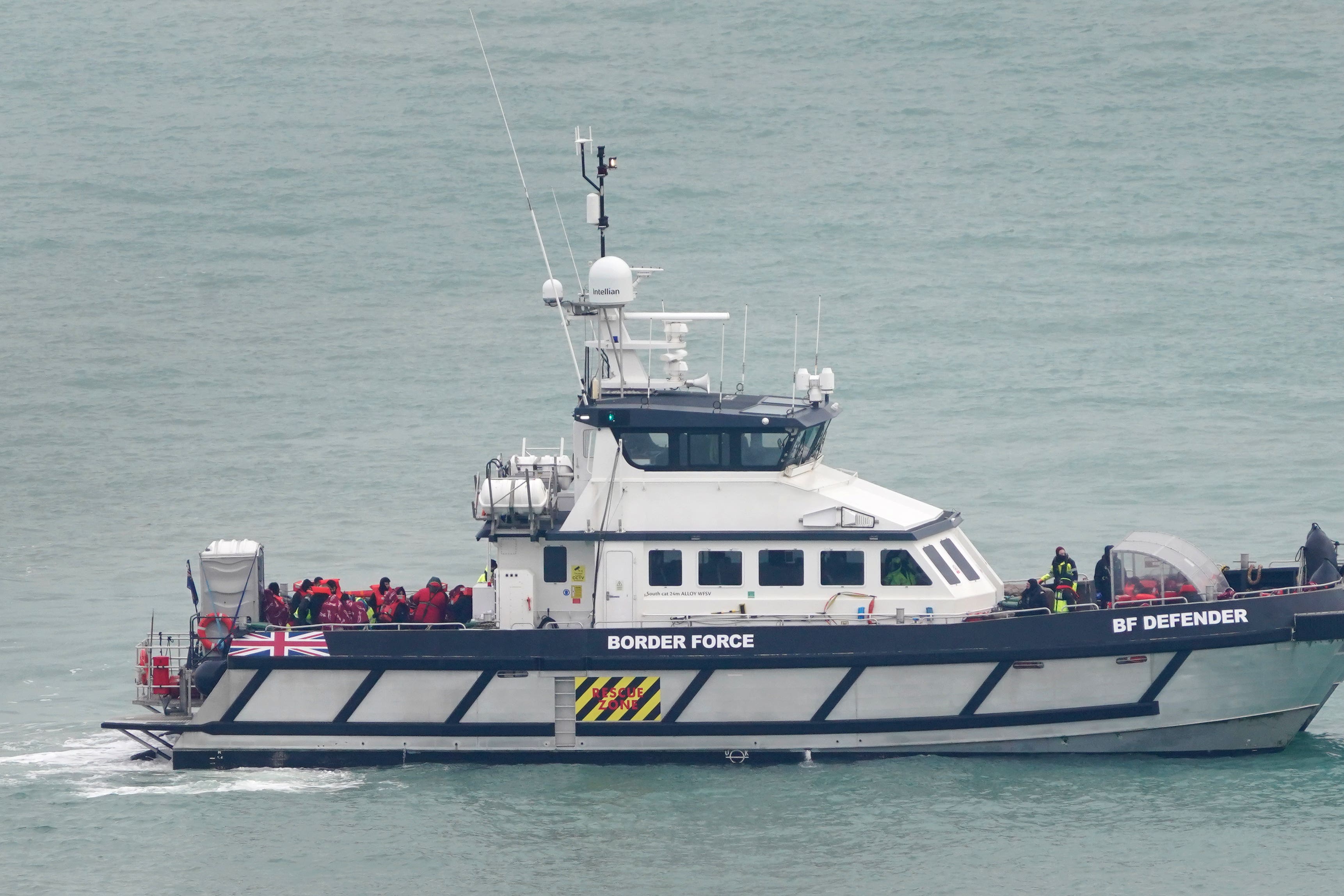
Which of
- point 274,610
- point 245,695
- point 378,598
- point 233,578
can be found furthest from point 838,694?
point 233,578

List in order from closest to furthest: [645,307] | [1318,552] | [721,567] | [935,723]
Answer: [935,723]
[721,567]
[1318,552]
[645,307]

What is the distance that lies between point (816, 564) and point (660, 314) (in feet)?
9.77

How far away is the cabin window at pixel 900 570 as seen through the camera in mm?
20219

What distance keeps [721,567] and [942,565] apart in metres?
2.22

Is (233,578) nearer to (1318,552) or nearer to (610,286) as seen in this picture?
(610,286)

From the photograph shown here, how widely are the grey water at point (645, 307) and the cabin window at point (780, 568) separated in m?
1.88

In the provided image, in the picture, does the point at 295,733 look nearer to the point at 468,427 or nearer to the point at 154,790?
Answer: the point at 154,790

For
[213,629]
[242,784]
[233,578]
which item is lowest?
[242,784]

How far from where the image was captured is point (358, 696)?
1998 centimetres

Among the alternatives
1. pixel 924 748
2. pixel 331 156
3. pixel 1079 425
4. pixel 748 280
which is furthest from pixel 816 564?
pixel 331 156

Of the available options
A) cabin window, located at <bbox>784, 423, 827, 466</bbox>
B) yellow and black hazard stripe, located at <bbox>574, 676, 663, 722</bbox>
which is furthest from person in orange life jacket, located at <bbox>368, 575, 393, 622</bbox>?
cabin window, located at <bbox>784, 423, 827, 466</bbox>

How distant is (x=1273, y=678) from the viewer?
1984 cm

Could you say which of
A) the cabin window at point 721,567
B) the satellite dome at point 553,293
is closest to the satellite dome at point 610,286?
the satellite dome at point 553,293

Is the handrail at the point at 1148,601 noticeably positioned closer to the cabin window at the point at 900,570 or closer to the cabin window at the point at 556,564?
the cabin window at the point at 900,570
